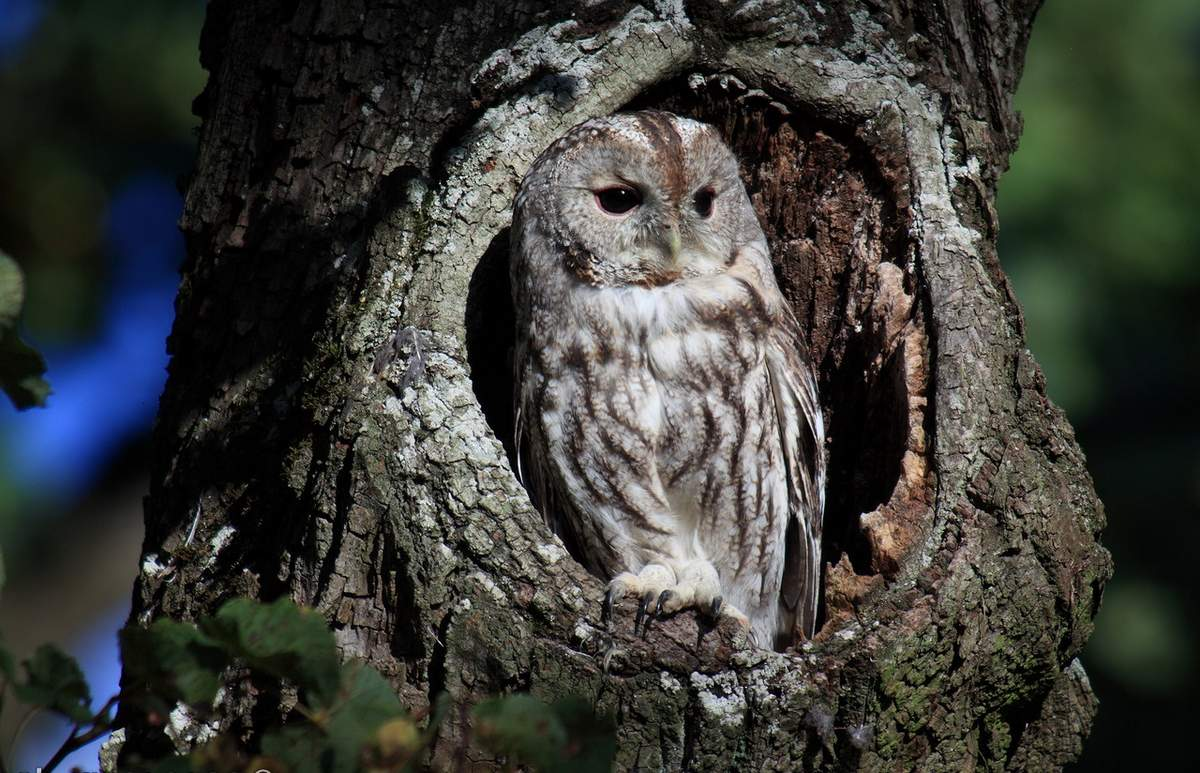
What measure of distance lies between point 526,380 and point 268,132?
0.87m

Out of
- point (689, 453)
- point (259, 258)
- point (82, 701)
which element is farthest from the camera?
point (689, 453)

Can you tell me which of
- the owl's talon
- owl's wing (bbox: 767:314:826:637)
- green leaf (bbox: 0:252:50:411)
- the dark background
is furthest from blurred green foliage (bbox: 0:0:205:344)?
green leaf (bbox: 0:252:50:411)

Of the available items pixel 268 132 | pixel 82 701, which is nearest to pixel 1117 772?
pixel 268 132

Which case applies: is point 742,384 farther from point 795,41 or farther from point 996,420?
point 795,41

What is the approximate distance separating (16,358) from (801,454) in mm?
2082

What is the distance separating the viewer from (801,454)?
116 inches

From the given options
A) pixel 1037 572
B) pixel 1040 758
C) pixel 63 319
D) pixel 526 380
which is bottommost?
pixel 1040 758

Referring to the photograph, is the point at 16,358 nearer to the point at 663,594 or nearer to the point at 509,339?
the point at 663,594

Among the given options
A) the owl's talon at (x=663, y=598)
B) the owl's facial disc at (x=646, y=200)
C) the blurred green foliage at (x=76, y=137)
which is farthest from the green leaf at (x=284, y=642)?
the blurred green foliage at (x=76, y=137)

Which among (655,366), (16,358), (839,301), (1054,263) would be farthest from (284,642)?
(1054,263)

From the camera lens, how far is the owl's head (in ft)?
9.16

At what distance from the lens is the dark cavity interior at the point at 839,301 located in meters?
2.61

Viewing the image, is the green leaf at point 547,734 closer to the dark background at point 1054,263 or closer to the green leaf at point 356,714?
the green leaf at point 356,714

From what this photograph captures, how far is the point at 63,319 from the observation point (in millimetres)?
5203
